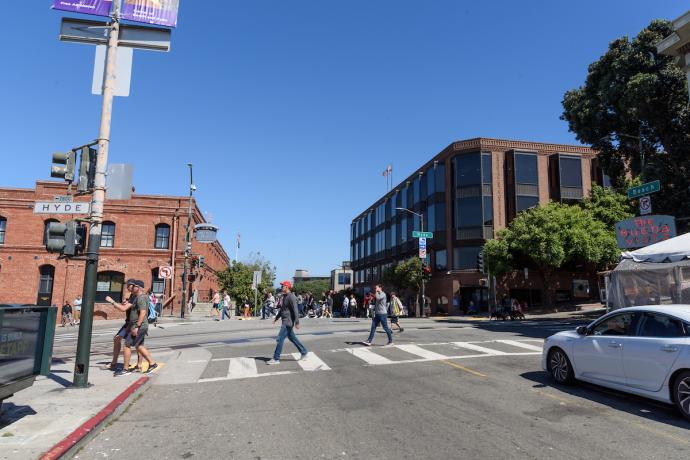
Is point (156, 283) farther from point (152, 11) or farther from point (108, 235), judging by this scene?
point (152, 11)

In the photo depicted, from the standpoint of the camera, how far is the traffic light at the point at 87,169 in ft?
26.9

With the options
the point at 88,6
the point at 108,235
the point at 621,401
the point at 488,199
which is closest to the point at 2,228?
the point at 108,235

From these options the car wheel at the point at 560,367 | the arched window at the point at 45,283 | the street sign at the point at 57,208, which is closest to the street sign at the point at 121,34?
the street sign at the point at 57,208

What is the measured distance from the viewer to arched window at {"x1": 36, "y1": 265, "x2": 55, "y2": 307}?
36500 mm

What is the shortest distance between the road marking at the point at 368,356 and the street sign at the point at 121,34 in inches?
313

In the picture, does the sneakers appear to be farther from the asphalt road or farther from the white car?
the white car

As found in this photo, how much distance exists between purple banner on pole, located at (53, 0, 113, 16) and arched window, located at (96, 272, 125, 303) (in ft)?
104

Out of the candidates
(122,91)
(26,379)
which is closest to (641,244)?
(122,91)

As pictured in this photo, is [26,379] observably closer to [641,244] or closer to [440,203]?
[641,244]

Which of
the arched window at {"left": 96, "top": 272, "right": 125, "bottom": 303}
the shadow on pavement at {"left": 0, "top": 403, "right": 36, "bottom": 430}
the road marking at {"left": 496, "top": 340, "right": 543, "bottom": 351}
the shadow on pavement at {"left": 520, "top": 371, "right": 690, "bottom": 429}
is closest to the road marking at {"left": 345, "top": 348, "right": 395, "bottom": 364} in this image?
the shadow on pavement at {"left": 520, "top": 371, "right": 690, "bottom": 429}

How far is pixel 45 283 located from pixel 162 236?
9.53 meters

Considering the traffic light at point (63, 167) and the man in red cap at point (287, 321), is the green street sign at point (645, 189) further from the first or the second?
the traffic light at point (63, 167)

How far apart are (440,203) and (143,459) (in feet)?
144

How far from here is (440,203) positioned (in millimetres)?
46906
